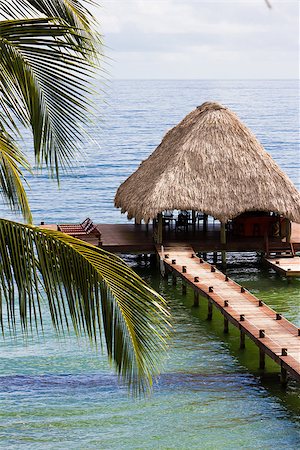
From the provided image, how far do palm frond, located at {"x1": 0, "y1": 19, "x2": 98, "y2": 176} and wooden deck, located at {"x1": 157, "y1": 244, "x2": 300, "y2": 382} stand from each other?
6.81 meters

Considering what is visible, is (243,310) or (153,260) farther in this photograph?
(153,260)

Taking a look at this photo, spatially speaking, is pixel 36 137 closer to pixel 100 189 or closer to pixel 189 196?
pixel 189 196

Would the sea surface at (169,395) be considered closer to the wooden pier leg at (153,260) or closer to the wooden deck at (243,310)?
the wooden deck at (243,310)

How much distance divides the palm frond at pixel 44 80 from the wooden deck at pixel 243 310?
22.3ft

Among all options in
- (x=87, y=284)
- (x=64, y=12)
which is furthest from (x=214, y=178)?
(x=87, y=284)

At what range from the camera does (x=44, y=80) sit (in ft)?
23.6

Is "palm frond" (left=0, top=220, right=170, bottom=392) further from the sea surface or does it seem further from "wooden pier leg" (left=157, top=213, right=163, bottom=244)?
"wooden pier leg" (left=157, top=213, right=163, bottom=244)

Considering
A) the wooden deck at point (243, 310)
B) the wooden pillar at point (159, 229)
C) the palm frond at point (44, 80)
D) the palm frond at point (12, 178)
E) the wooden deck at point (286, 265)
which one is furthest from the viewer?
the wooden pillar at point (159, 229)

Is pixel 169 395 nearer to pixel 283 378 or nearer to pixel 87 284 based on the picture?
pixel 283 378

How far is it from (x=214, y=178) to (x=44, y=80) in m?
16.3

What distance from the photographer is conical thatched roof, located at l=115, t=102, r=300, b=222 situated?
22.7 metres

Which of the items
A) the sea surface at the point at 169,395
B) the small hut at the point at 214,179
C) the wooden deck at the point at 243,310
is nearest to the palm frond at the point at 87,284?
the sea surface at the point at 169,395

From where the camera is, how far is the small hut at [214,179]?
22.7m

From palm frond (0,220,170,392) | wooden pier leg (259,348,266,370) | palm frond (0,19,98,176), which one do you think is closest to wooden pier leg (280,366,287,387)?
wooden pier leg (259,348,266,370)
